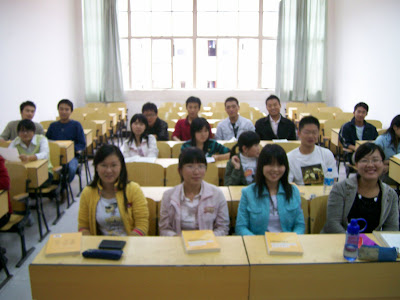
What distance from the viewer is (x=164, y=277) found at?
5.56ft

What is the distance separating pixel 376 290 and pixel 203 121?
227 centimetres

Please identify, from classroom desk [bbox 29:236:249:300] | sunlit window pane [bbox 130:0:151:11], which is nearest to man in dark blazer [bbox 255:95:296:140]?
classroom desk [bbox 29:236:249:300]

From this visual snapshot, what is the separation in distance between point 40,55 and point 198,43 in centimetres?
433

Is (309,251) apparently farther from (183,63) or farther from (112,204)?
(183,63)

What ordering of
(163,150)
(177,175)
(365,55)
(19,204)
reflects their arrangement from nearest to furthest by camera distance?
(19,204)
(177,175)
(163,150)
(365,55)

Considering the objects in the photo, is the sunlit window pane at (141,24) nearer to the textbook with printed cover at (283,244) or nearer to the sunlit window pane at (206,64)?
the sunlit window pane at (206,64)

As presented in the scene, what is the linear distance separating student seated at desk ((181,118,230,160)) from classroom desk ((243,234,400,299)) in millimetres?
2072

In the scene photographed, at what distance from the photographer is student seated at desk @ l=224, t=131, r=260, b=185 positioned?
3.05 m

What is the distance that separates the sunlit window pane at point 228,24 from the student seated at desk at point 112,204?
8.71 metres

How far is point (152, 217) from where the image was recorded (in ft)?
8.52

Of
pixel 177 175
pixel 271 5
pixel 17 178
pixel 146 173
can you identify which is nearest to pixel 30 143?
pixel 17 178

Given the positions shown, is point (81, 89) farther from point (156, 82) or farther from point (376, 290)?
point (376, 290)

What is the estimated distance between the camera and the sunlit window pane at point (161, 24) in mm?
10242

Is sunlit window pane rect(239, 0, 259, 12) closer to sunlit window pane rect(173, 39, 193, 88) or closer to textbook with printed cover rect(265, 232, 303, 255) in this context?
sunlit window pane rect(173, 39, 193, 88)
